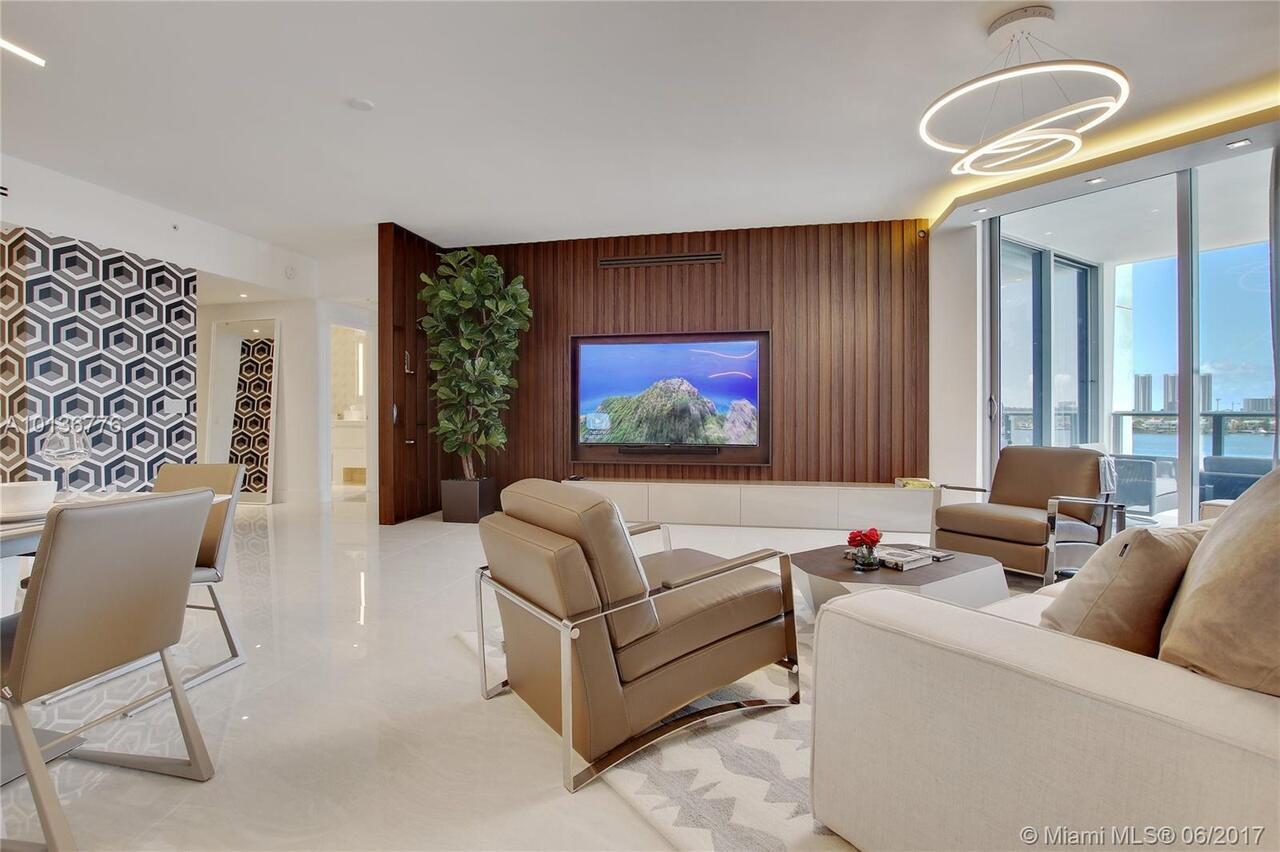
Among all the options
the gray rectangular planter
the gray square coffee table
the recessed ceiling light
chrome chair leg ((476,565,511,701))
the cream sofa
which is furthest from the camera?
the gray rectangular planter

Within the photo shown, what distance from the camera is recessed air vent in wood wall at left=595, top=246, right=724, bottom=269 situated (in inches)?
244

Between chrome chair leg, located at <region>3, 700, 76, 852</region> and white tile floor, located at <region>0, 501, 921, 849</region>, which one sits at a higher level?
chrome chair leg, located at <region>3, 700, 76, 852</region>

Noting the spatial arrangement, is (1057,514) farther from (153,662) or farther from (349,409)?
(349,409)

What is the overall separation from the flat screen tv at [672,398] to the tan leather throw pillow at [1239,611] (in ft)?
16.3

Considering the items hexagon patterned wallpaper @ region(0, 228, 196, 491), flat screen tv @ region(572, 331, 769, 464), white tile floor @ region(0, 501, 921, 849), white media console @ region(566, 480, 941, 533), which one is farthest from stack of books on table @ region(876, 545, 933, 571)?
hexagon patterned wallpaper @ region(0, 228, 196, 491)

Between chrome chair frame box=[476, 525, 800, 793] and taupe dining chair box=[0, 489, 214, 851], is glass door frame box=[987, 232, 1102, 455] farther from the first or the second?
taupe dining chair box=[0, 489, 214, 851]

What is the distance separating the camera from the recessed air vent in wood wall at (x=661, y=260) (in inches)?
244

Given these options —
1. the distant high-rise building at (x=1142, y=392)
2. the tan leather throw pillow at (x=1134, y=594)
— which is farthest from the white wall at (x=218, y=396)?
the distant high-rise building at (x=1142, y=392)

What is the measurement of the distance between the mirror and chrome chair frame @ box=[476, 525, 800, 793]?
6.51 m

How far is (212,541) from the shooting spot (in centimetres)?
260

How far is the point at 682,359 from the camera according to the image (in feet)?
20.4

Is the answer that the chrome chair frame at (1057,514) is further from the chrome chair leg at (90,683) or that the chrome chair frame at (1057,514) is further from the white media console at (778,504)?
the chrome chair leg at (90,683)

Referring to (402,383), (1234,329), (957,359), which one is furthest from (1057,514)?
(402,383)

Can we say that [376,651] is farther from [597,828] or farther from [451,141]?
[451,141]
